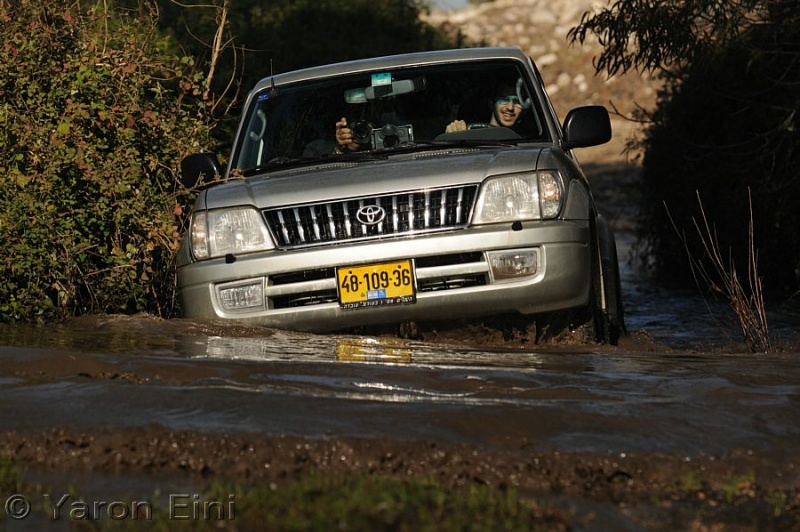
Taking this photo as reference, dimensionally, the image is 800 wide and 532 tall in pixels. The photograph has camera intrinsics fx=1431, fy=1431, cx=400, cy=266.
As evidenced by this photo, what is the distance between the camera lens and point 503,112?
805cm

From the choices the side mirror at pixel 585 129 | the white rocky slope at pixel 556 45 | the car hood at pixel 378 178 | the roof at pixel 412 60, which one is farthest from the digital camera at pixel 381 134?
the white rocky slope at pixel 556 45

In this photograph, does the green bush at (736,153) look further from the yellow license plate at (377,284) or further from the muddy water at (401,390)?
the muddy water at (401,390)

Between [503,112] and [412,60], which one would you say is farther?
[412,60]

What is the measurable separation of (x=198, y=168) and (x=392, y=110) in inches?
45.0

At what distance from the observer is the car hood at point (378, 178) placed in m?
6.81

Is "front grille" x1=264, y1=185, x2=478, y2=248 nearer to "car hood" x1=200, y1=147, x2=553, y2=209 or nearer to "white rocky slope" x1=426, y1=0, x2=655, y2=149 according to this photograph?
"car hood" x1=200, y1=147, x2=553, y2=209

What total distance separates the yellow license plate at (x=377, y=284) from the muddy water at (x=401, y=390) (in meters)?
0.21

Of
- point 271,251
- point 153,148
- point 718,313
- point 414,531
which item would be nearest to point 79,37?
point 153,148

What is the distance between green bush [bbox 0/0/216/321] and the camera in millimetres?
8125

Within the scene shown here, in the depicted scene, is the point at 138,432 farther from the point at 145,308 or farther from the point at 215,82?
the point at 215,82

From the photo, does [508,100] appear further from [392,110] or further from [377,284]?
[377,284]

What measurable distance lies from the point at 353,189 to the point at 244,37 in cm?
997

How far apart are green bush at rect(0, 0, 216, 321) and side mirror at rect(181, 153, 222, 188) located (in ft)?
1.38

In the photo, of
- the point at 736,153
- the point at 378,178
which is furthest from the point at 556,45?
the point at 378,178
